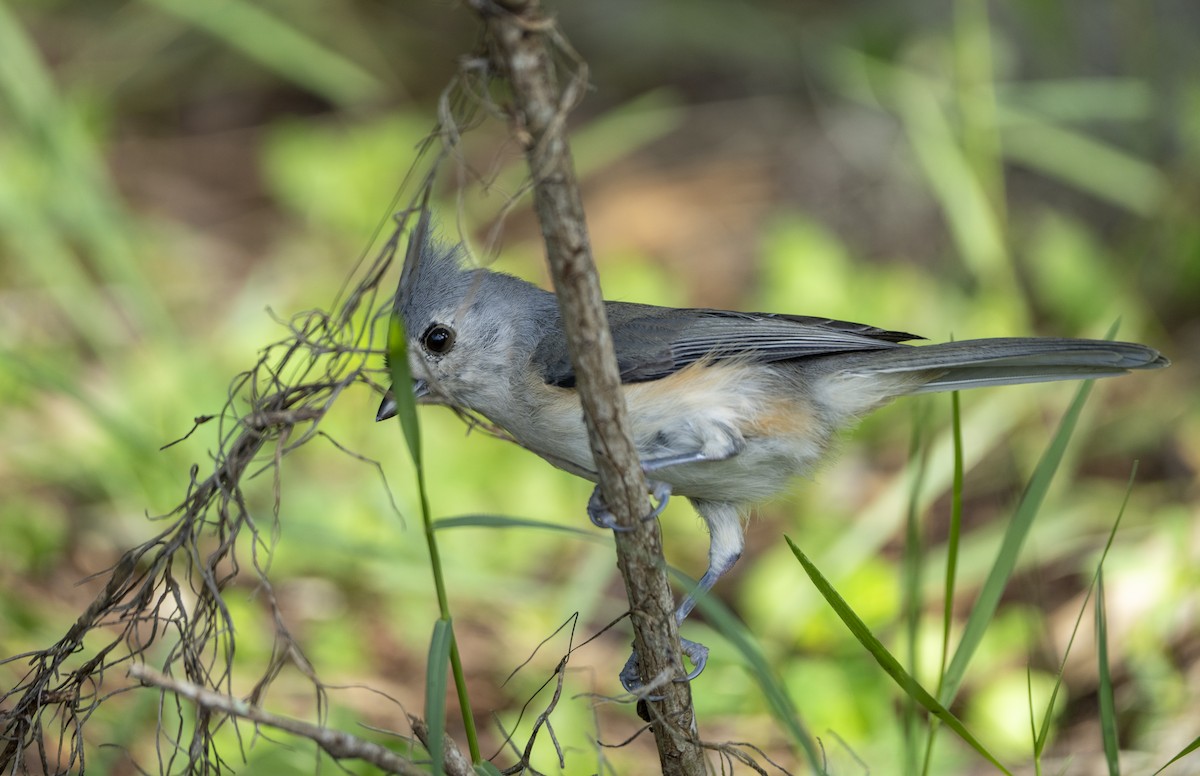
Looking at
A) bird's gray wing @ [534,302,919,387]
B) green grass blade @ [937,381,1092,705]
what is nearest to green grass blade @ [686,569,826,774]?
green grass blade @ [937,381,1092,705]

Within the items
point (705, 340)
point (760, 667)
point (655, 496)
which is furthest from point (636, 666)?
point (705, 340)

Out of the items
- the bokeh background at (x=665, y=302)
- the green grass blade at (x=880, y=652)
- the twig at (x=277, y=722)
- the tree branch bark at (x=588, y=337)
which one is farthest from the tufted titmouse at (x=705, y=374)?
the twig at (x=277, y=722)

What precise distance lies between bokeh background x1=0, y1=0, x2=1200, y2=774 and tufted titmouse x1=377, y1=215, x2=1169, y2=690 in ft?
0.59

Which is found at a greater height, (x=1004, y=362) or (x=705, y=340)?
(x=705, y=340)

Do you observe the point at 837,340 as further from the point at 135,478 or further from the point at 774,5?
the point at 774,5

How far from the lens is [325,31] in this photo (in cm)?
720

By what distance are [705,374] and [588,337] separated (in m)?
1.05

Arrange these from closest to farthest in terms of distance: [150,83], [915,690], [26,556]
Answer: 1. [915,690]
2. [26,556]
3. [150,83]

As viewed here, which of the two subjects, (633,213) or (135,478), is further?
(633,213)

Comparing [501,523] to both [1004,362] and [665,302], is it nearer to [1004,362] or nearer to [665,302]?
[1004,362]

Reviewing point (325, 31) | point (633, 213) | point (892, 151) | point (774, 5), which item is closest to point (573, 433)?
point (633, 213)

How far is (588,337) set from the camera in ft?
5.92

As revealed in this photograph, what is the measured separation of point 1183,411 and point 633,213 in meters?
3.22

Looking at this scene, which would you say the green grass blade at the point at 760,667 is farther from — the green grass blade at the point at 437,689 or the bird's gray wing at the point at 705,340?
the bird's gray wing at the point at 705,340
